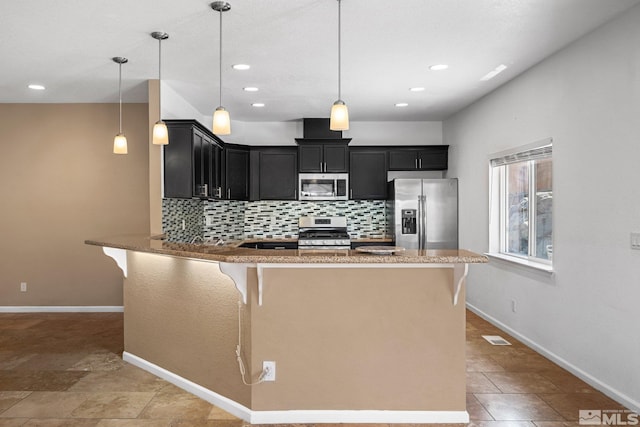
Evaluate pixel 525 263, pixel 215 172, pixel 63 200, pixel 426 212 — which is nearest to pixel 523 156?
pixel 525 263

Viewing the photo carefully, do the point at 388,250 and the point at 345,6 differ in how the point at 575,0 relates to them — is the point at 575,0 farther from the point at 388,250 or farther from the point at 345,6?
the point at 388,250

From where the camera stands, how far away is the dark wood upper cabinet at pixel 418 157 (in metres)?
6.84

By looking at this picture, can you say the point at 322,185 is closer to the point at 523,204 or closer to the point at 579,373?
the point at 523,204

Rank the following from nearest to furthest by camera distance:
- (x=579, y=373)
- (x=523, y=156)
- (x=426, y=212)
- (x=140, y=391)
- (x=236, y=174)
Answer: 1. (x=140, y=391)
2. (x=579, y=373)
3. (x=523, y=156)
4. (x=426, y=212)
5. (x=236, y=174)

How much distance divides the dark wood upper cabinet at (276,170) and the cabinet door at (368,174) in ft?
2.82

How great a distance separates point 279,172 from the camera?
680 cm

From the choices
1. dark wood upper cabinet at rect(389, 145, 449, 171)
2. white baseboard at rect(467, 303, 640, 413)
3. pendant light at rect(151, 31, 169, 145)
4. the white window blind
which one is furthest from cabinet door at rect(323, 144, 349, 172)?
pendant light at rect(151, 31, 169, 145)

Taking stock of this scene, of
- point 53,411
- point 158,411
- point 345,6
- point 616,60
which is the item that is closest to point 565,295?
point 616,60

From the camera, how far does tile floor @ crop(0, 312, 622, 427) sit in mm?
2938

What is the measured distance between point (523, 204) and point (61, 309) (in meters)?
5.64

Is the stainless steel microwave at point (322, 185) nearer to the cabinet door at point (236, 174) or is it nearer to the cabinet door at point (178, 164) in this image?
the cabinet door at point (236, 174)

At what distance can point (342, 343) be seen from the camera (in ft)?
9.39

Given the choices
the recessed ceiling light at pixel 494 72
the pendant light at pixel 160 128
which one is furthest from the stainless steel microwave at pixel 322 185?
the pendant light at pixel 160 128

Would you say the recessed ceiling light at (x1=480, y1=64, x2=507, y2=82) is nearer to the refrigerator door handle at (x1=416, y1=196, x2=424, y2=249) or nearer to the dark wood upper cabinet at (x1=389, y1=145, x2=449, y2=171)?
the refrigerator door handle at (x1=416, y1=196, x2=424, y2=249)
